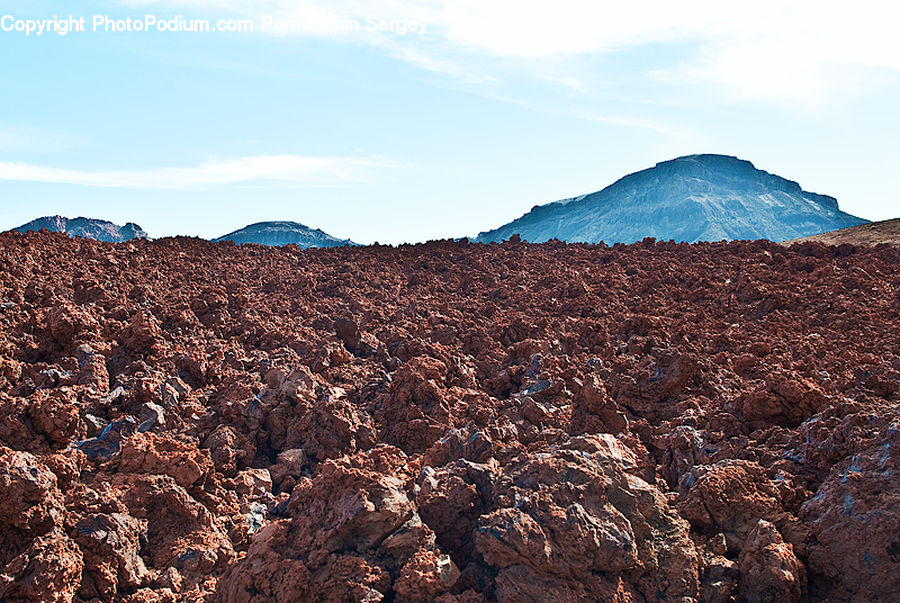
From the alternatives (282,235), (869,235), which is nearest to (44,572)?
(869,235)

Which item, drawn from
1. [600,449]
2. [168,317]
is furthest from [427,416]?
[168,317]

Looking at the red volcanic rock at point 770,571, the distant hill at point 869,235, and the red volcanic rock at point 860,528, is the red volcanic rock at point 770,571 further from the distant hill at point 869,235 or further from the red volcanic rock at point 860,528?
the distant hill at point 869,235

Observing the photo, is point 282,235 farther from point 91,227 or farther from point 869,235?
point 869,235

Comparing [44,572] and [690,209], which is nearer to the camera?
[44,572]

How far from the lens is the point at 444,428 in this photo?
32.1 feet

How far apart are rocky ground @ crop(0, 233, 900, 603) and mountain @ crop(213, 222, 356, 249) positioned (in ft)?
193

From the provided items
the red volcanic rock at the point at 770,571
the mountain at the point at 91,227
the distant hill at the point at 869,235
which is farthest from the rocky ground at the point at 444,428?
the mountain at the point at 91,227

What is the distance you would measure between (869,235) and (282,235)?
212ft

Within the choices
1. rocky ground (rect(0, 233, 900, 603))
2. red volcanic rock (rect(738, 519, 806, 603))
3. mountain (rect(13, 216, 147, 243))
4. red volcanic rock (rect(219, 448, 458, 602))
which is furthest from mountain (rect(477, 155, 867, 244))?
red volcanic rock (rect(219, 448, 458, 602))

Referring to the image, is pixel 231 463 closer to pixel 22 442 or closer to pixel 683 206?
pixel 22 442

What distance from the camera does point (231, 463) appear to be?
898cm

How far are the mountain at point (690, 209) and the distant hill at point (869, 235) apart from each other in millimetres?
62113

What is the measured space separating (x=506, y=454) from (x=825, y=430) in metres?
2.95

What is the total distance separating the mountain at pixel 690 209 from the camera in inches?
3548
